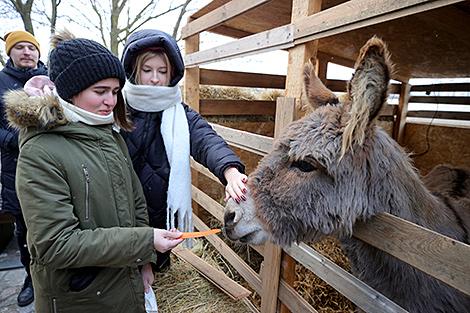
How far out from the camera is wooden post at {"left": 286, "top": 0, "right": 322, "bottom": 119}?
2.04m

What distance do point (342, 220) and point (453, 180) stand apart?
Result: 164 centimetres

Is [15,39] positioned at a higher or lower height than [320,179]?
higher

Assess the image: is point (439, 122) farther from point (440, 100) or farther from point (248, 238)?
point (248, 238)

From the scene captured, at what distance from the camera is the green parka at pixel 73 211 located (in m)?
1.28

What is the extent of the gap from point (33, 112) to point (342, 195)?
1.43m

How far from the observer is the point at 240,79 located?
15.5 feet

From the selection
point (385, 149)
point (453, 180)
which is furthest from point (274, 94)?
point (385, 149)

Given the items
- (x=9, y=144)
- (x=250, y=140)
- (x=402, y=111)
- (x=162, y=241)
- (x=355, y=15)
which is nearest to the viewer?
(x=162, y=241)

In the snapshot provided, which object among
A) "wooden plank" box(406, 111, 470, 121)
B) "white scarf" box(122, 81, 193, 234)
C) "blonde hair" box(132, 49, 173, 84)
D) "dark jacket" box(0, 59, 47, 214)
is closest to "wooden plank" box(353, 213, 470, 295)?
"white scarf" box(122, 81, 193, 234)

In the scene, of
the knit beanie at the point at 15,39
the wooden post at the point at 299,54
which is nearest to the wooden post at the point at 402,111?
the wooden post at the point at 299,54

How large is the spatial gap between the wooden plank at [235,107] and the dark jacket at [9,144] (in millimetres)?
2117

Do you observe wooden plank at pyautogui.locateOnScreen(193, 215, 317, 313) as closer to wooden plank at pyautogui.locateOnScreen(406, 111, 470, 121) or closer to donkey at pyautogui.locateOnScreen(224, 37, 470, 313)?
donkey at pyautogui.locateOnScreen(224, 37, 470, 313)

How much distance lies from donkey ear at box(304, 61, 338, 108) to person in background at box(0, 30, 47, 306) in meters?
2.60

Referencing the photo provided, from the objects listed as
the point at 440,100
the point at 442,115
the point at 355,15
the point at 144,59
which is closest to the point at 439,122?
the point at 442,115
